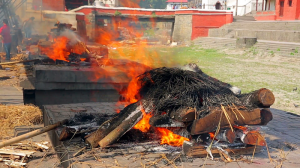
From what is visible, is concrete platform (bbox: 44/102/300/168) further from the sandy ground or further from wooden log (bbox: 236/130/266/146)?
the sandy ground

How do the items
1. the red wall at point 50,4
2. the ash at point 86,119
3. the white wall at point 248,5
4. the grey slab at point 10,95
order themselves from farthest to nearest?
1. the white wall at point 248,5
2. the red wall at point 50,4
3. the grey slab at point 10,95
4. the ash at point 86,119

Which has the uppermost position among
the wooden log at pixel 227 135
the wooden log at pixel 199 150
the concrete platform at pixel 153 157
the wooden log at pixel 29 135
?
the wooden log at pixel 227 135

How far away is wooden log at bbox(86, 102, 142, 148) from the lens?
4227mm

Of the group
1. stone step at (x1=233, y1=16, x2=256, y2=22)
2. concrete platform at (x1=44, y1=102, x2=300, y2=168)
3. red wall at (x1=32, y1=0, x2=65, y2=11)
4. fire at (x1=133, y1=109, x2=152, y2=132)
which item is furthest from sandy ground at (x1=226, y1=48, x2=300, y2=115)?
red wall at (x1=32, y1=0, x2=65, y2=11)

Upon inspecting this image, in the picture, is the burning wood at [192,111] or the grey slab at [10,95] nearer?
the burning wood at [192,111]

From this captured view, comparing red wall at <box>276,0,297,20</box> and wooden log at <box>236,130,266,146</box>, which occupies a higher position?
red wall at <box>276,0,297,20</box>

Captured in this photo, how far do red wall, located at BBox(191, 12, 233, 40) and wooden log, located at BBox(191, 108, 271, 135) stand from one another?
31739mm

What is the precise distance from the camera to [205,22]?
35.3m

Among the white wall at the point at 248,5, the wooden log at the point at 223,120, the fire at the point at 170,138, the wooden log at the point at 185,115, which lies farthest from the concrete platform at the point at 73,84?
the white wall at the point at 248,5

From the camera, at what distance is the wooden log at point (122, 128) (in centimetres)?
417

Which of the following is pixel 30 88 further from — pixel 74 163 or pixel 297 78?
pixel 297 78

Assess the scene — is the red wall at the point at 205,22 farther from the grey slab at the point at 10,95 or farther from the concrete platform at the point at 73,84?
the concrete platform at the point at 73,84

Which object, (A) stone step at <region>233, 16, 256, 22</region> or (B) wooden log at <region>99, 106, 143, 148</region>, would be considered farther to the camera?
(A) stone step at <region>233, 16, 256, 22</region>

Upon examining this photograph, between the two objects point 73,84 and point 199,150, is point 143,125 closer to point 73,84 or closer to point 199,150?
point 199,150
